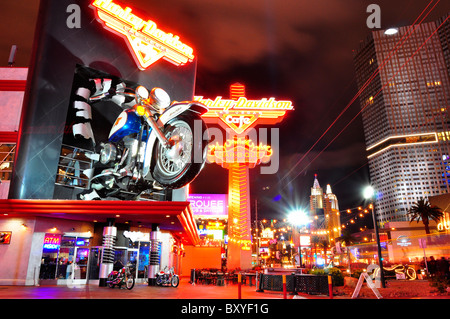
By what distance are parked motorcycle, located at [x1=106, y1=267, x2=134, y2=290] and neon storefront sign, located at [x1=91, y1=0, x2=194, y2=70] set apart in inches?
525

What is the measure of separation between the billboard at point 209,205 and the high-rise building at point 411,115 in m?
124

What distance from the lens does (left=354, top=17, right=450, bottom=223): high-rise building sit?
463 feet

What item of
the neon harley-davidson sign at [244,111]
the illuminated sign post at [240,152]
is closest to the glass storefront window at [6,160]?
the illuminated sign post at [240,152]

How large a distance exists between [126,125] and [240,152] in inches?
574

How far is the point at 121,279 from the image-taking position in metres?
16.1

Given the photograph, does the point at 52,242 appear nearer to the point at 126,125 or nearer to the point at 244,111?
the point at 126,125

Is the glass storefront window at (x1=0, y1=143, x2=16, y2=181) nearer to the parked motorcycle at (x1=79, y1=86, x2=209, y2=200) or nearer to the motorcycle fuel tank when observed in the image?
the parked motorcycle at (x1=79, y1=86, x2=209, y2=200)

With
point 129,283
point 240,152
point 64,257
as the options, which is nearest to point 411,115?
point 240,152

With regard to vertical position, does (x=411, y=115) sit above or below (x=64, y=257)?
above

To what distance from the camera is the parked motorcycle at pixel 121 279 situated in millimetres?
15891

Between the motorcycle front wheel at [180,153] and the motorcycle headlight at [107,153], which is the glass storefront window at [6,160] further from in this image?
the motorcycle front wheel at [180,153]

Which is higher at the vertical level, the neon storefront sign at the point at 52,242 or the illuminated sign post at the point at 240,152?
the illuminated sign post at the point at 240,152

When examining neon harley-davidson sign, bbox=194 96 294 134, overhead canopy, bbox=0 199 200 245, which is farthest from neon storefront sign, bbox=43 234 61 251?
neon harley-davidson sign, bbox=194 96 294 134
